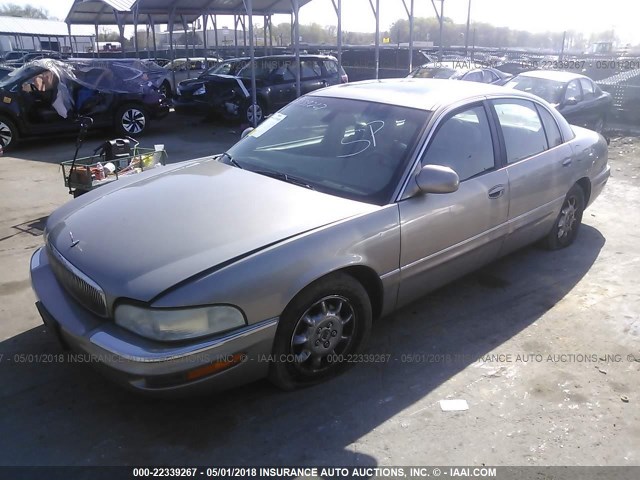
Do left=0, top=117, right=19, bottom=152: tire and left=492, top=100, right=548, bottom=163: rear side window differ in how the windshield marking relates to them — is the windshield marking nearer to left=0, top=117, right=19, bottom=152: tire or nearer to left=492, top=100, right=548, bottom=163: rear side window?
left=492, top=100, right=548, bottom=163: rear side window

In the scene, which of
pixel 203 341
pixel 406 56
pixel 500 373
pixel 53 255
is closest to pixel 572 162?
pixel 500 373

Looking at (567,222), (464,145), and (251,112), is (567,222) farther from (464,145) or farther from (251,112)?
(251,112)

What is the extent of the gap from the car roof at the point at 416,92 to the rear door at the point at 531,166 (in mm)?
212

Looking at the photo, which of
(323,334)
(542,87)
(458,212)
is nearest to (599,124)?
(542,87)

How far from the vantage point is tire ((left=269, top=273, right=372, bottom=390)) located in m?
2.78

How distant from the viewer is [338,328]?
305cm

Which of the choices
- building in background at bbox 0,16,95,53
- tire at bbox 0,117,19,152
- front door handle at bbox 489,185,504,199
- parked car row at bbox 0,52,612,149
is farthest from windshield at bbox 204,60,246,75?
building in background at bbox 0,16,95,53

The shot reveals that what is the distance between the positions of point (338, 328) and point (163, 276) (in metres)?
1.07

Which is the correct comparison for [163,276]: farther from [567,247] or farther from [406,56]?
[406,56]

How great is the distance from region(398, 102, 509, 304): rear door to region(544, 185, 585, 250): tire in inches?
46.8

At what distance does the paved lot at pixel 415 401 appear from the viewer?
2.60 m

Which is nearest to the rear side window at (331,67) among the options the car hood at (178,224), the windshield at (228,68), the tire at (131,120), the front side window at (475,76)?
the windshield at (228,68)

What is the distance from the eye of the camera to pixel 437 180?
10.4ft

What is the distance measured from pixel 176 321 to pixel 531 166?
10.2 feet
